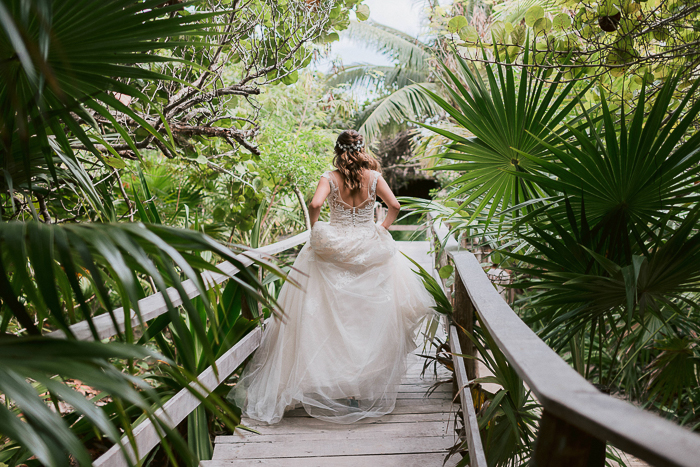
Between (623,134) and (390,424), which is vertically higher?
(623,134)

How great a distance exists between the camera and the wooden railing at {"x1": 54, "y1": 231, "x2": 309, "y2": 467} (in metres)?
1.14

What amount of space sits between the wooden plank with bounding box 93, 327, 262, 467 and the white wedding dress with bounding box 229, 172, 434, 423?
0.58 ft

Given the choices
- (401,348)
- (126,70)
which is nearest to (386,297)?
(401,348)

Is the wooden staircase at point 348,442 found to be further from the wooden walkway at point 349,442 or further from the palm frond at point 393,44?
the palm frond at point 393,44

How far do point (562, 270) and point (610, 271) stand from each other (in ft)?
0.76

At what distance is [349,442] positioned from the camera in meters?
2.32

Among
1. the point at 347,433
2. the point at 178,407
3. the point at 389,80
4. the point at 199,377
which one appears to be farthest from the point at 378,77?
the point at 178,407

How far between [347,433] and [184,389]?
86 cm

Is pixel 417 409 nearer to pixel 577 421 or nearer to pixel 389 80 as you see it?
pixel 577 421

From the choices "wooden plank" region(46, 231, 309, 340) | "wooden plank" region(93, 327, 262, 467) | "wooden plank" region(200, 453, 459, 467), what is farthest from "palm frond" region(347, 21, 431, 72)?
"wooden plank" region(200, 453, 459, 467)

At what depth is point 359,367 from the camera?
268cm

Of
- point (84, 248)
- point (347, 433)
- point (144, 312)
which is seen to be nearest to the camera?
point (84, 248)

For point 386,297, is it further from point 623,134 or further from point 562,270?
point 623,134

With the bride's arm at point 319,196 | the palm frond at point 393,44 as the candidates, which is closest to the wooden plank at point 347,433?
the bride's arm at point 319,196
